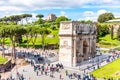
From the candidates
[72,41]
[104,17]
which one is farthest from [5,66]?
[104,17]

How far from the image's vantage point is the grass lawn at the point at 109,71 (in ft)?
141

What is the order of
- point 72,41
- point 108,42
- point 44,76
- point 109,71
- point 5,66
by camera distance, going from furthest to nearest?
1. point 108,42
2. point 5,66
3. point 72,41
4. point 109,71
5. point 44,76

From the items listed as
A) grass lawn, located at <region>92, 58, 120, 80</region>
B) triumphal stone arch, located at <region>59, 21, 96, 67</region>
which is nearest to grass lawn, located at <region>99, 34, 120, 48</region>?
triumphal stone arch, located at <region>59, 21, 96, 67</region>

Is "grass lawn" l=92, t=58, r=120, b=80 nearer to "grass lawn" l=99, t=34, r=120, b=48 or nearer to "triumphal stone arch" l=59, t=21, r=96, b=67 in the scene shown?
"triumphal stone arch" l=59, t=21, r=96, b=67

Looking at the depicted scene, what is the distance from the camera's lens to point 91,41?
190 feet

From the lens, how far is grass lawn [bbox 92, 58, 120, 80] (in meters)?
42.9

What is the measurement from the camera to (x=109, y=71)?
150 ft

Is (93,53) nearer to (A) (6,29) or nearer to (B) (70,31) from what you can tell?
(B) (70,31)

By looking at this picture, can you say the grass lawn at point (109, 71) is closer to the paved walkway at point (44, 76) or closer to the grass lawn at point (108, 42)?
the paved walkway at point (44, 76)

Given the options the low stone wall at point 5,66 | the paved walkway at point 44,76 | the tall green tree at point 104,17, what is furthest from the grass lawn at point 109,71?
the tall green tree at point 104,17

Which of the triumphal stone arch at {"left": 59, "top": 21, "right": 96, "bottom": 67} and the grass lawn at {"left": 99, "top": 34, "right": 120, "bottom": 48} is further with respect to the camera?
the grass lawn at {"left": 99, "top": 34, "right": 120, "bottom": 48}

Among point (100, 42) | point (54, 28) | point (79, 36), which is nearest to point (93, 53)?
point (79, 36)

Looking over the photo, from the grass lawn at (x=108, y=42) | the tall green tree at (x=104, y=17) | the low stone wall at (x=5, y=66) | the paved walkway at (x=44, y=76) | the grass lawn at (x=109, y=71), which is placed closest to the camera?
the paved walkway at (x=44, y=76)

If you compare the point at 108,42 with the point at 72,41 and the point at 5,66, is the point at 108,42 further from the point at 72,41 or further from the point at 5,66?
the point at 5,66
